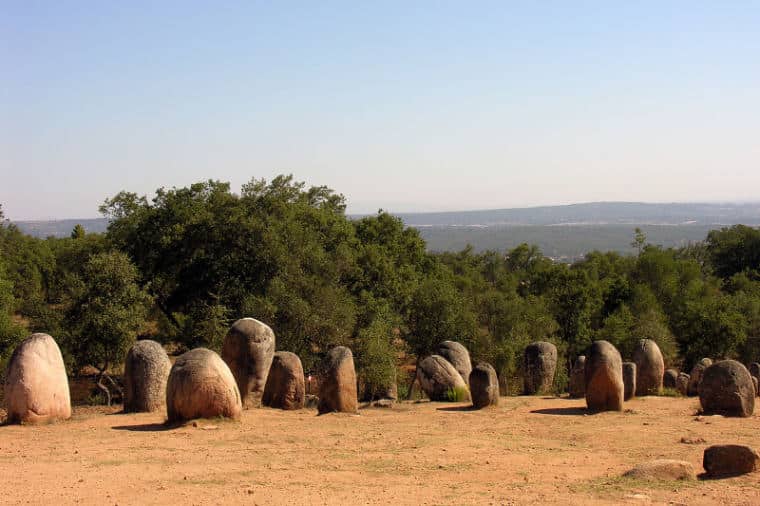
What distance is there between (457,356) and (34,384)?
15.7 m

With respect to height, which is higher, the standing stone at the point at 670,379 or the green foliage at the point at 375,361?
the green foliage at the point at 375,361

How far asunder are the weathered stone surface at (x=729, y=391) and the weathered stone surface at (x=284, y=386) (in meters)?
11.5

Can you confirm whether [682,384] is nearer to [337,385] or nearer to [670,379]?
[670,379]

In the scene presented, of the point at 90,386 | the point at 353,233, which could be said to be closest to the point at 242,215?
the point at 353,233

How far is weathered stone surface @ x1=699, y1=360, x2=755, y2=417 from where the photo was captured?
2052cm

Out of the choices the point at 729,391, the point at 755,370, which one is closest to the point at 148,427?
the point at 729,391

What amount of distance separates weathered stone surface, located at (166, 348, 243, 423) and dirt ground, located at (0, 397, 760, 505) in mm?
345

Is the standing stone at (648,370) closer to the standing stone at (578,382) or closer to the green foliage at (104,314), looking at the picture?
the standing stone at (578,382)

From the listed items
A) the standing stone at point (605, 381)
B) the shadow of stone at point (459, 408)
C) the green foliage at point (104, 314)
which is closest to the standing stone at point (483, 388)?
the shadow of stone at point (459, 408)

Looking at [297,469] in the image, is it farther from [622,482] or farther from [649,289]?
[649,289]

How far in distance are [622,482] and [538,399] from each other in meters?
12.3

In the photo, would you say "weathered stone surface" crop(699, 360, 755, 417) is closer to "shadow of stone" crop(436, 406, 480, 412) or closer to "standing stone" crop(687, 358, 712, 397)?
"standing stone" crop(687, 358, 712, 397)

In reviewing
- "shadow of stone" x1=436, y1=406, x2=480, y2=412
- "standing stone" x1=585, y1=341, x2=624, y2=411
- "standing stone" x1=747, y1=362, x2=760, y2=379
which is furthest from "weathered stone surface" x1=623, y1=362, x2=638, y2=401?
"standing stone" x1=747, y1=362, x2=760, y2=379

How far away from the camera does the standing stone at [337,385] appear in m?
20.6
